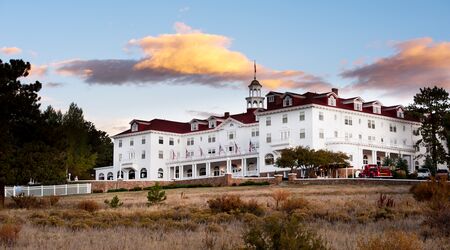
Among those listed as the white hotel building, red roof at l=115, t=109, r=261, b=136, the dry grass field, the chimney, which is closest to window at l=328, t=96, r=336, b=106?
the white hotel building

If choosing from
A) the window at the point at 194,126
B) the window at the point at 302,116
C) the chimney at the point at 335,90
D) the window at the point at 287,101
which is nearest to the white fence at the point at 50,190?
the window at the point at 302,116

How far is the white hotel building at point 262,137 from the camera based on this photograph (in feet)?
Result: 287

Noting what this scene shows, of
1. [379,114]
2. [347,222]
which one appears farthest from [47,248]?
[379,114]

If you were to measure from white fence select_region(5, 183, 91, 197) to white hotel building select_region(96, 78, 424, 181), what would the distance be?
790 inches

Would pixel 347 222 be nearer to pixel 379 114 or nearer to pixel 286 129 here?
pixel 286 129

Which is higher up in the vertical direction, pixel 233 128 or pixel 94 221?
pixel 233 128

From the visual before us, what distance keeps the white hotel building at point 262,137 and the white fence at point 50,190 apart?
20.1 metres

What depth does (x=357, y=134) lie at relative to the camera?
298ft

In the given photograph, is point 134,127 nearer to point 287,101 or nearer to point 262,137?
point 262,137

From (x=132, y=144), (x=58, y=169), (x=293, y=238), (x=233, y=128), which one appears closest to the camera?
(x=293, y=238)

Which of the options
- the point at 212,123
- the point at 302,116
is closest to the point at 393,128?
the point at 302,116

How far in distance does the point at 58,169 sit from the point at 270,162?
47122 mm

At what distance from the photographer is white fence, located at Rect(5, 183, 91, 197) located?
71625 millimetres

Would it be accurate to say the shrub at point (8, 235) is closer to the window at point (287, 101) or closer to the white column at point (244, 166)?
the window at point (287, 101)
